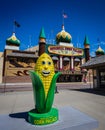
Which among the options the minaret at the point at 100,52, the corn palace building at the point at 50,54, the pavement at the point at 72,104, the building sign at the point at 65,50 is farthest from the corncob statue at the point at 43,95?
the minaret at the point at 100,52

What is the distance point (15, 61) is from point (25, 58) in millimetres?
2938

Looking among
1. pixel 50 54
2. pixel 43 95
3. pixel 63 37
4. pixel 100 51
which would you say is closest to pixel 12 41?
pixel 50 54

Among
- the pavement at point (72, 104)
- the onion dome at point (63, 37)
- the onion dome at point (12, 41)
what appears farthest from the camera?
the onion dome at point (63, 37)

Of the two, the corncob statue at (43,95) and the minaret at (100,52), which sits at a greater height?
the minaret at (100,52)

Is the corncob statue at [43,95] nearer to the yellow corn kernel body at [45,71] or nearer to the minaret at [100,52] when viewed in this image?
the yellow corn kernel body at [45,71]

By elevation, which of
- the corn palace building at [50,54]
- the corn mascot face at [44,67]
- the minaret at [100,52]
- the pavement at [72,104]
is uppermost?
the minaret at [100,52]

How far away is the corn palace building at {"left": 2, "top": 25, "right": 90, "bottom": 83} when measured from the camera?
3459 centimetres

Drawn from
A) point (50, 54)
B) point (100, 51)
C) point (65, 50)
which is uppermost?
point (100, 51)

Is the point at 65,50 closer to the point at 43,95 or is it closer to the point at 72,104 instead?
the point at 72,104

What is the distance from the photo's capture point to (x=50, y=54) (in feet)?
124

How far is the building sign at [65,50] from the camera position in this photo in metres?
38.1

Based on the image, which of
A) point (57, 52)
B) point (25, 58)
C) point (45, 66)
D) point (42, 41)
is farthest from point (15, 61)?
point (45, 66)

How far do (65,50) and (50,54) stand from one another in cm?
520

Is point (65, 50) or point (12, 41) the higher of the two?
point (12, 41)
